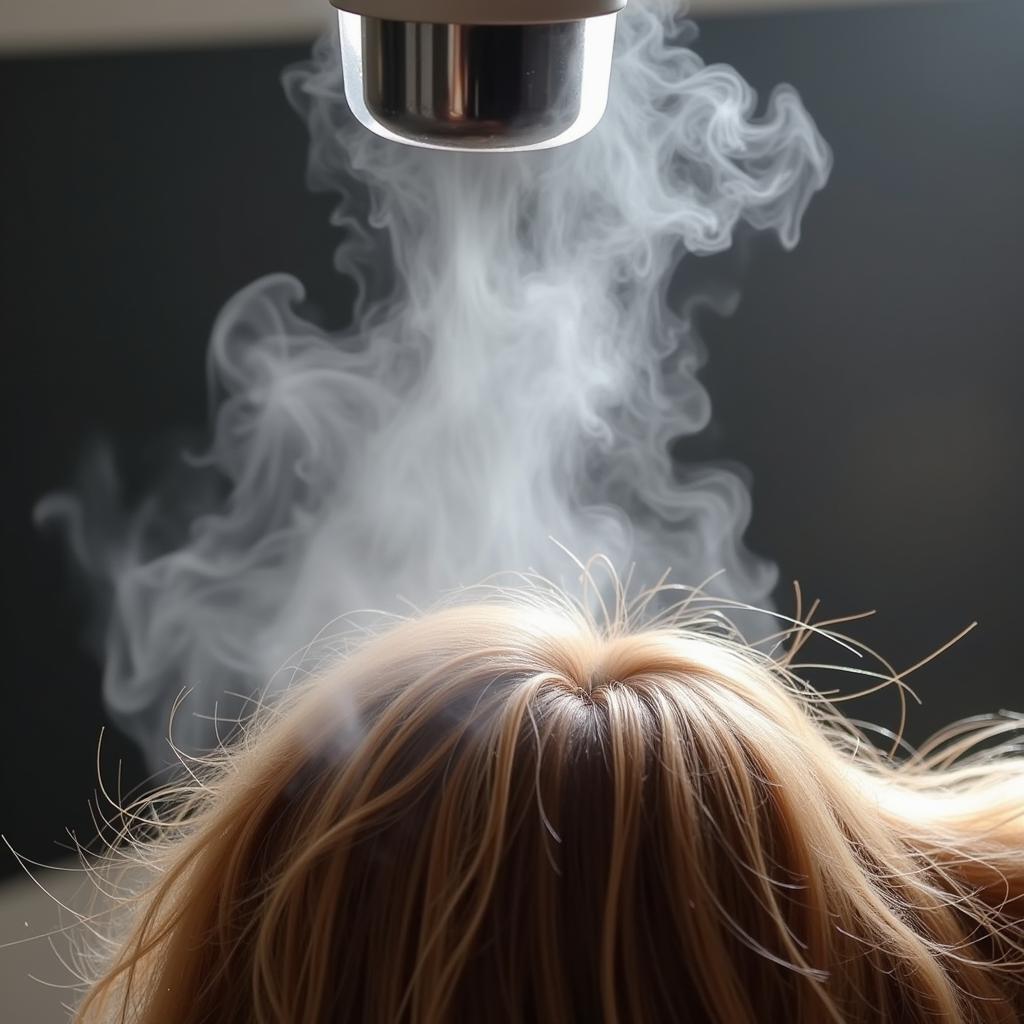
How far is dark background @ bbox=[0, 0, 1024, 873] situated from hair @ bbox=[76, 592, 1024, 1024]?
1.93 feet

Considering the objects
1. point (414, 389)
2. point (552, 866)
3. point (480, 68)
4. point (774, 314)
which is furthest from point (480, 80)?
point (774, 314)

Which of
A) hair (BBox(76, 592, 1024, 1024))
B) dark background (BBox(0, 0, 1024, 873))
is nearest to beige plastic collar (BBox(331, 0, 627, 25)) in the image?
hair (BBox(76, 592, 1024, 1024))

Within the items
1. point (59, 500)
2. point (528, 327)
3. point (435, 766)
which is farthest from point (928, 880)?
point (59, 500)

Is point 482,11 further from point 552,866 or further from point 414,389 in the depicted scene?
point 414,389

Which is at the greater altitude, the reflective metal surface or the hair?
the reflective metal surface

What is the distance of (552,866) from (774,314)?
1020mm

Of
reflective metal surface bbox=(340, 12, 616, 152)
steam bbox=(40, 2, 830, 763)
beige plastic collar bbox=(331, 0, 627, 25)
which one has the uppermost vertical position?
beige plastic collar bbox=(331, 0, 627, 25)

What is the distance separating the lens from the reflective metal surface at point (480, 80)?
501 millimetres

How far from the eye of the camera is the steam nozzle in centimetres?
48

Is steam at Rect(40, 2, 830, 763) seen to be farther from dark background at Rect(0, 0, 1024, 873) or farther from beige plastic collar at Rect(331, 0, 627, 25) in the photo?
beige plastic collar at Rect(331, 0, 627, 25)

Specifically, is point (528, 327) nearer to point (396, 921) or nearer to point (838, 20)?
point (838, 20)

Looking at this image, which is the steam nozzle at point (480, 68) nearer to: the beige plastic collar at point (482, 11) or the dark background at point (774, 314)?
the beige plastic collar at point (482, 11)

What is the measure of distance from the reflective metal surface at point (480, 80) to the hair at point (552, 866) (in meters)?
0.24

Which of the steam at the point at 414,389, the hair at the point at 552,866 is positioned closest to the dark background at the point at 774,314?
the steam at the point at 414,389
